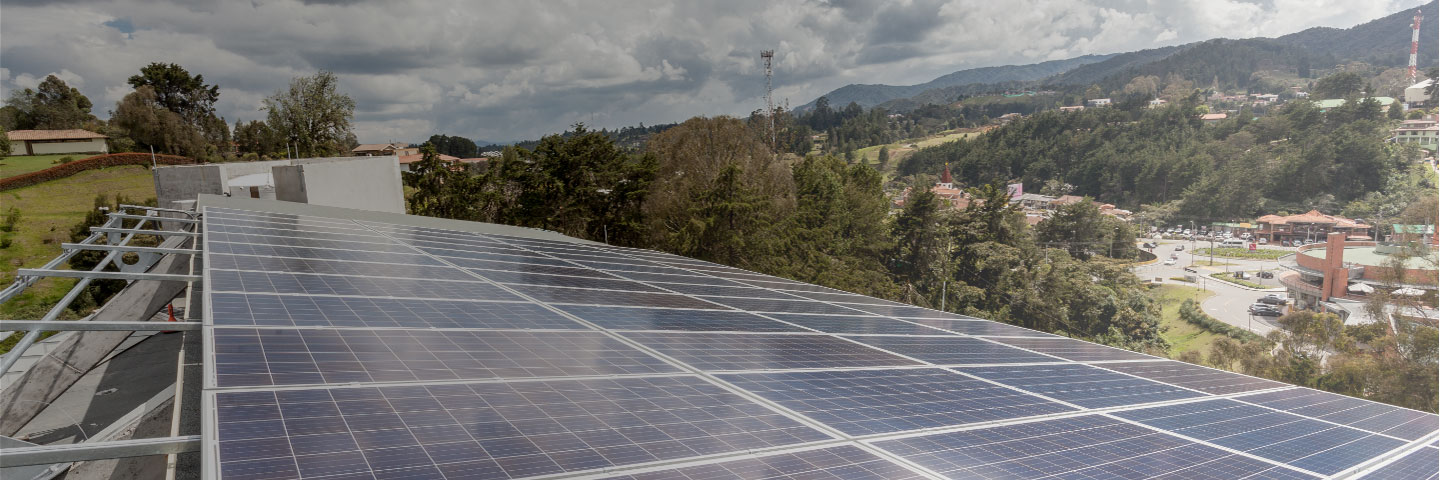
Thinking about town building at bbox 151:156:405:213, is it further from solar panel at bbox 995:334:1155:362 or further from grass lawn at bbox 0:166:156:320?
solar panel at bbox 995:334:1155:362

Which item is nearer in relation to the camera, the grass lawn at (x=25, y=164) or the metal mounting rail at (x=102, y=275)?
the metal mounting rail at (x=102, y=275)

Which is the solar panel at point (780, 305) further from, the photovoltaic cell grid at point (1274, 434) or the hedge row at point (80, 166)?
the hedge row at point (80, 166)

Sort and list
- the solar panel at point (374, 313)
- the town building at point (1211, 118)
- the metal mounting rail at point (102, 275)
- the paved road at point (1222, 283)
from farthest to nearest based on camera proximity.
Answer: the town building at point (1211, 118) → the paved road at point (1222, 283) → the metal mounting rail at point (102, 275) → the solar panel at point (374, 313)

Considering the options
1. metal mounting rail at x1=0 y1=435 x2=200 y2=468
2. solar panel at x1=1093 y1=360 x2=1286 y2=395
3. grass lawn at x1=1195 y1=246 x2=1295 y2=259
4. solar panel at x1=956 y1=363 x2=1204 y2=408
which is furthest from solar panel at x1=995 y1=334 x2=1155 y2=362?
grass lawn at x1=1195 y1=246 x2=1295 y2=259

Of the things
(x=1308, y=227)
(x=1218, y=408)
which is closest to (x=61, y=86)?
(x=1218, y=408)

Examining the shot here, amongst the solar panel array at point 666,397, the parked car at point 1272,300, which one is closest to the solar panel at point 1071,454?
the solar panel array at point 666,397

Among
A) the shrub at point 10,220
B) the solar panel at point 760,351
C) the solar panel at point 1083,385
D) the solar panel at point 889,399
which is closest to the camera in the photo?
the solar panel at point 889,399

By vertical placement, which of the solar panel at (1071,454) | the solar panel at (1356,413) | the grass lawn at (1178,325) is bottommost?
the grass lawn at (1178,325)

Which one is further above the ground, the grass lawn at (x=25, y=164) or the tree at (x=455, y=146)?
the tree at (x=455, y=146)
